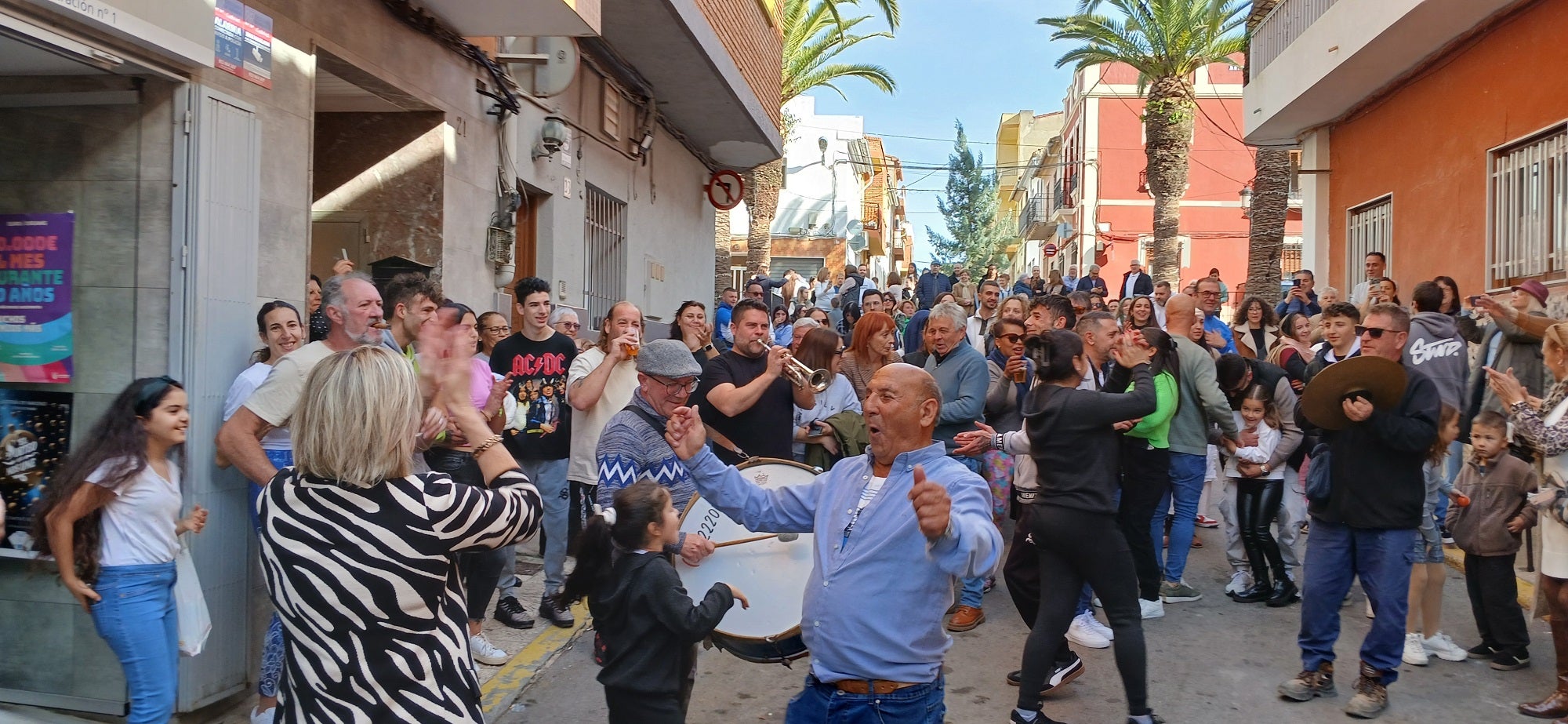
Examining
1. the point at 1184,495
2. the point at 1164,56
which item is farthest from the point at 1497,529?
the point at 1164,56

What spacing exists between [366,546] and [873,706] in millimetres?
1456

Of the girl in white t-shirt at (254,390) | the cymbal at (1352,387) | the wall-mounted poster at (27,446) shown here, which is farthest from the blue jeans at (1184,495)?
the wall-mounted poster at (27,446)

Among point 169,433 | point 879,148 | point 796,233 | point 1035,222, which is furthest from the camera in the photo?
point 879,148

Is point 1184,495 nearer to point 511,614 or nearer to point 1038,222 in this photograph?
point 511,614

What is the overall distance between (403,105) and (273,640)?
4496 mm

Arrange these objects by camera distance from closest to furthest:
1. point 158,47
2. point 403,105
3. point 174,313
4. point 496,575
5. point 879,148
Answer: point 158,47
point 174,313
point 496,575
point 403,105
point 879,148

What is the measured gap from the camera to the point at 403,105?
8094 mm

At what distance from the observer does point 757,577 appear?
4.42 m

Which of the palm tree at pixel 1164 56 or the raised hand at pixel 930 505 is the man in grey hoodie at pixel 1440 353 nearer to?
the raised hand at pixel 930 505

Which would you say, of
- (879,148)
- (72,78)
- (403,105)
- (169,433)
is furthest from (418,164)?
(879,148)

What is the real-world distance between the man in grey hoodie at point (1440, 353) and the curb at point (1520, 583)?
1.19 metres

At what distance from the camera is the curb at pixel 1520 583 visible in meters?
7.44

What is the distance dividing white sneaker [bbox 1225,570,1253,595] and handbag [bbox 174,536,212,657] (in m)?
6.25

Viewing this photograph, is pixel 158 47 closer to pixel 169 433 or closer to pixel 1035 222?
pixel 169 433
